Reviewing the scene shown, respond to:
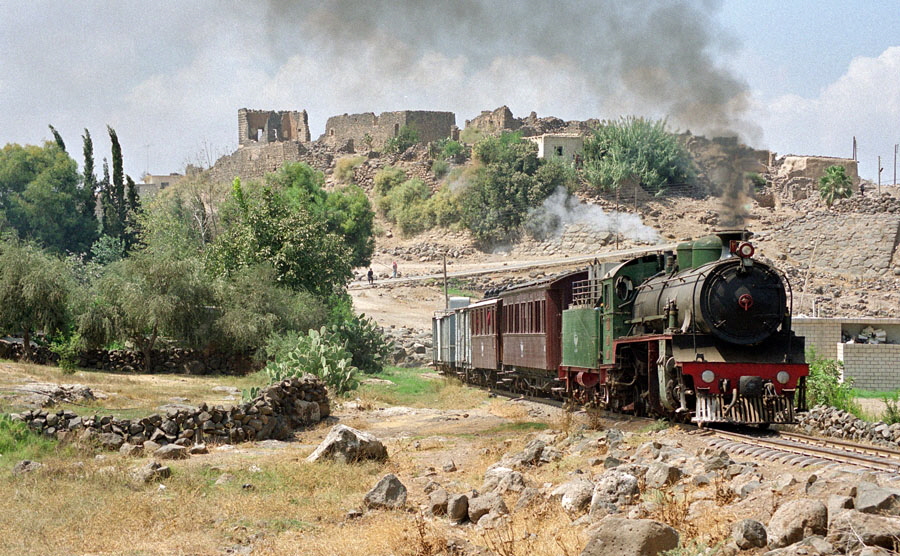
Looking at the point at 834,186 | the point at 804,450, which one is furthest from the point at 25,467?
the point at 834,186

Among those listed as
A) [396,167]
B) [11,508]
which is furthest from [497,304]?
[396,167]

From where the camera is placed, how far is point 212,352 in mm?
33500

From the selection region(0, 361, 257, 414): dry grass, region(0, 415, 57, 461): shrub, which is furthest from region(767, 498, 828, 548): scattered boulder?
region(0, 361, 257, 414): dry grass

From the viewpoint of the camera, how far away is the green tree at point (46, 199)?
69750mm

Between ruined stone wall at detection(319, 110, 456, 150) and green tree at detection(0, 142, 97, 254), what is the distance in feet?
115

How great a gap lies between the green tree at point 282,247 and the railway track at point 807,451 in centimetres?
2507

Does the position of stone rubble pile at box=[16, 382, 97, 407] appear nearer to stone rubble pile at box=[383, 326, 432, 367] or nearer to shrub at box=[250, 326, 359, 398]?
shrub at box=[250, 326, 359, 398]

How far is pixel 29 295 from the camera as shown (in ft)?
98.4

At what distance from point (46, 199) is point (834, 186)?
54578 mm

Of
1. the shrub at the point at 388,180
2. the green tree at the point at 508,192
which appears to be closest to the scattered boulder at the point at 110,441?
the green tree at the point at 508,192

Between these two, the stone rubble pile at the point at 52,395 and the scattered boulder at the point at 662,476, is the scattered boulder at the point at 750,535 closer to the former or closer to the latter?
the scattered boulder at the point at 662,476

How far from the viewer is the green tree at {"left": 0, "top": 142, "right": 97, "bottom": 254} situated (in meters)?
69.8

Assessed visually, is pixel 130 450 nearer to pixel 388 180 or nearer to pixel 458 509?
pixel 458 509

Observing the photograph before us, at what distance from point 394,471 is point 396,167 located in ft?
264
